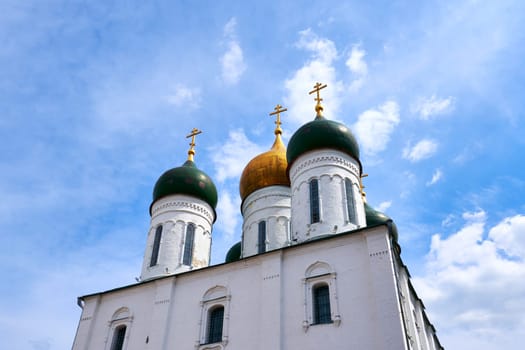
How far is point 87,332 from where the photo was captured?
13.9 metres

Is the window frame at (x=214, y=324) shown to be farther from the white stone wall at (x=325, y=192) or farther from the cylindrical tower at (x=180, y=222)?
the cylindrical tower at (x=180, y=222)

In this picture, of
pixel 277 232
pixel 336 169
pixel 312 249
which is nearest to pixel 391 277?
pixel 312 249

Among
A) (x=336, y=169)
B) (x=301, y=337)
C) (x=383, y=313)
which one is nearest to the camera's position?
(x=383, y=313)

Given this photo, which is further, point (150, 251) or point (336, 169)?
point (150, 251)

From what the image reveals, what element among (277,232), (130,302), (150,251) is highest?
(277,232)

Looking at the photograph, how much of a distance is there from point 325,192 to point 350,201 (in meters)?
0.82

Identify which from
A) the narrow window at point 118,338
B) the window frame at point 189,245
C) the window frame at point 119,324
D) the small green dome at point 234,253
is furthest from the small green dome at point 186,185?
the narrow window at point 118,338

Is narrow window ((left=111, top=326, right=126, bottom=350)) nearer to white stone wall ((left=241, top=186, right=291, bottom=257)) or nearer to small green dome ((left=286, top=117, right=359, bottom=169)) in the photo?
white stone wall ((left=241, top=186, right=291, bottom=257))

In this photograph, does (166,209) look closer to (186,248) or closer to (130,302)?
(186,248)

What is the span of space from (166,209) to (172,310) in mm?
4631

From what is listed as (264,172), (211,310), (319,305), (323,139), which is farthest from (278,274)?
(264,172)

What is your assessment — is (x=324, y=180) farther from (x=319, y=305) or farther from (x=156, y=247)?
(x=156, y=247)

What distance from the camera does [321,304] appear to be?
11250 millimetres

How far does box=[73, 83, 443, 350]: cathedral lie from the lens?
1070 cm
